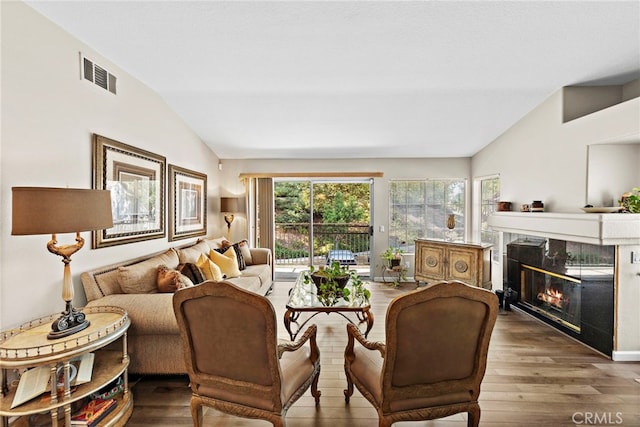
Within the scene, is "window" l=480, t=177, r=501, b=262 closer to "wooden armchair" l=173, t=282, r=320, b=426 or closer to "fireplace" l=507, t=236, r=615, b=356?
"fireplace" l=507, t=236, r=615, b=356

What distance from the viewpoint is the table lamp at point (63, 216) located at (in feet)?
4.88

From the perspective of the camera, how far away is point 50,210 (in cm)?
152

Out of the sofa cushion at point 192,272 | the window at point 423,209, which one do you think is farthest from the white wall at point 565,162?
the sofa cushion at point 192,272

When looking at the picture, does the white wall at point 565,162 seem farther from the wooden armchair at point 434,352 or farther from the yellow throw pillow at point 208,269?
the yellow throw pillow at point 208,269

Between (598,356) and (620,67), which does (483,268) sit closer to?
(598,356)

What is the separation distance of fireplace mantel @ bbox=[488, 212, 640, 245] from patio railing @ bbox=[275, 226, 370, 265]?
3.67m

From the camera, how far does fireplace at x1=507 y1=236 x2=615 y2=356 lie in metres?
2.79

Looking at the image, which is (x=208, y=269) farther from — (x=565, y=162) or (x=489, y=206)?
(x=489, y=206)

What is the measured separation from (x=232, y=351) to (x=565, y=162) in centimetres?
406

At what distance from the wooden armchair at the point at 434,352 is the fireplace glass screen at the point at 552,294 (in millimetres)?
2568

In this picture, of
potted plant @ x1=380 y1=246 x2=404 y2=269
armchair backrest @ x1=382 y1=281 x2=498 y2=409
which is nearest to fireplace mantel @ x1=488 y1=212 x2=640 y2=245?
potted plant @ x1=380 y1=246 x2=404 y2=269

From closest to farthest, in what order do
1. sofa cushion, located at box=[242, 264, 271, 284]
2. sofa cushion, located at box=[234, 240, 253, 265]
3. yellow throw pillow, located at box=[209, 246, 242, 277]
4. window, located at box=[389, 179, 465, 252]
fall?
yellow throw pillow, located at box=[209, 246, 242, 277] → sofa cushion, located at box=[242, 264, 271, 284] → sofa cushion, located at box=[234, 240, 253, 265] → window, located at box=[389, 179, 465, 252]

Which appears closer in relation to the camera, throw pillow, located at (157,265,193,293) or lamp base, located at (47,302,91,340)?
lamp base, located at (47,302,91,340)

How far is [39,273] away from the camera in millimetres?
2033
